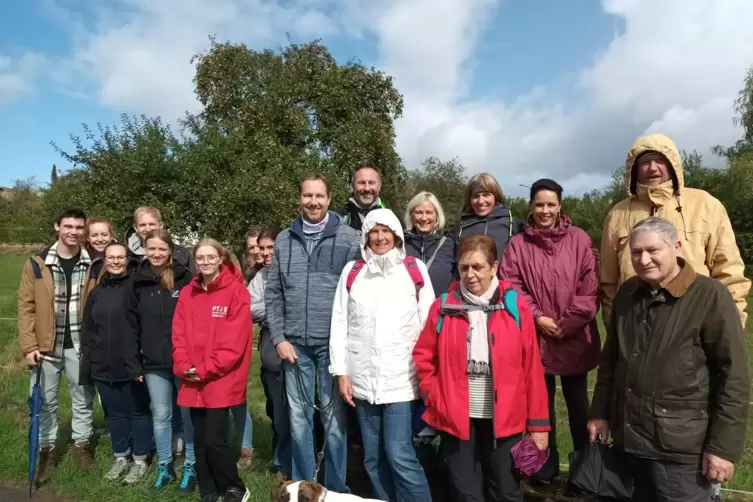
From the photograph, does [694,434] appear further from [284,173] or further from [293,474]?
[284,173]

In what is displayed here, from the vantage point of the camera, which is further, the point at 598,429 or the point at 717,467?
the point at 598,429

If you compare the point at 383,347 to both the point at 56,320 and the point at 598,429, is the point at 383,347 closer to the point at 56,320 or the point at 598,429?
the point at 598,429

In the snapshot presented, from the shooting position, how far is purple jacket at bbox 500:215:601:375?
401 cm

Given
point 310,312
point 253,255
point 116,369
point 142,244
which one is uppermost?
point 142,244

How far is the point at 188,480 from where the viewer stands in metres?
4.77

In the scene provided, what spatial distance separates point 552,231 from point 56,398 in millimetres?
4768

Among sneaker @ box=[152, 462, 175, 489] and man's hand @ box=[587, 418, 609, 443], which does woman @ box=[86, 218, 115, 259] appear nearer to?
sneaker @ box=[152, 462, 175, 489]

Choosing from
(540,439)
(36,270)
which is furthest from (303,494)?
(36,270)

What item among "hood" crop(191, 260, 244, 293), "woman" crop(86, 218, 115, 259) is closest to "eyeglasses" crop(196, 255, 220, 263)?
"hood" crop(191, 260, 244, 293)

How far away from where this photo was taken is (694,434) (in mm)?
2879

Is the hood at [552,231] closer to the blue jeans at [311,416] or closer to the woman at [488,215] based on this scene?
the woman at [488,215]

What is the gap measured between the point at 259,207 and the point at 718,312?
1376 cm

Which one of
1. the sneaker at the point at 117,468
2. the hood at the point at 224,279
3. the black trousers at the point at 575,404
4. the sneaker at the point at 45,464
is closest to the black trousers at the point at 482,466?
the black trousers at the point at 575,404

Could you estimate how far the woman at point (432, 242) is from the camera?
4.38 meters
